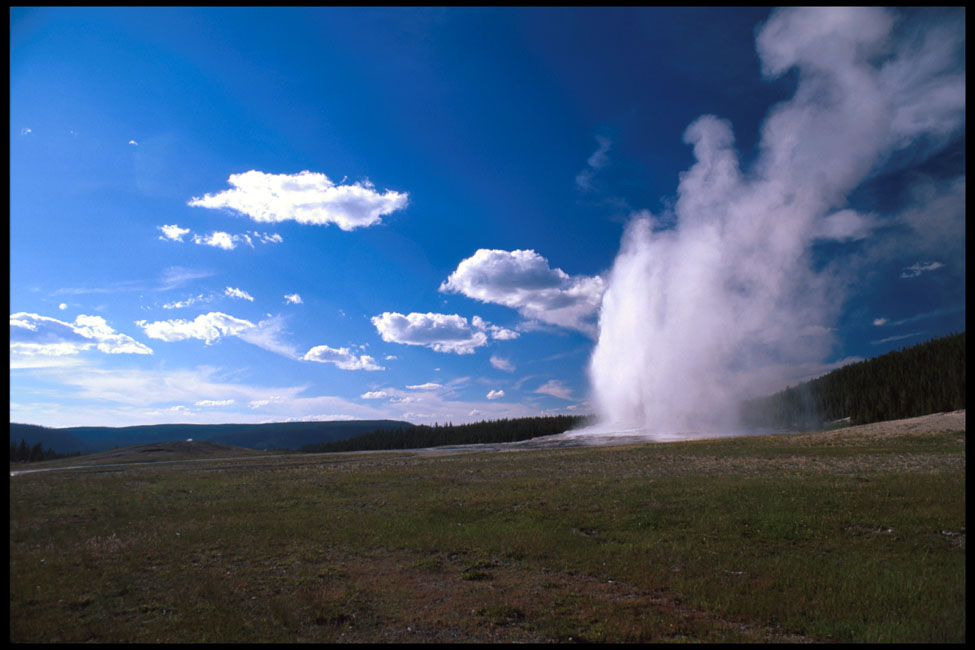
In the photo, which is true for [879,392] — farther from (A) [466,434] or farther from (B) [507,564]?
(B) [507,564]

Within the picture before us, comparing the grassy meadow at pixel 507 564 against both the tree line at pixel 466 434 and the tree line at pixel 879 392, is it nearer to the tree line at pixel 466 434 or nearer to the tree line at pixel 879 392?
the tree line at pixel 879 392

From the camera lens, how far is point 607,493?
78.6ft

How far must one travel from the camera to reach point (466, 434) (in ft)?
520

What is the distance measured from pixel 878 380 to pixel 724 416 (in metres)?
37.8

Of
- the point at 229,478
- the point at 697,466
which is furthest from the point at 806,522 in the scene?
the point at 229,478

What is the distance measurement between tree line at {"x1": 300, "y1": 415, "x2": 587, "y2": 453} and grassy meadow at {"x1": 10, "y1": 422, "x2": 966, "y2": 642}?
407 feet

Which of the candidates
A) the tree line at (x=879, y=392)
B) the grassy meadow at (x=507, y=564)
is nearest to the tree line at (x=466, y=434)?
the tree line at (x=879, y=392)

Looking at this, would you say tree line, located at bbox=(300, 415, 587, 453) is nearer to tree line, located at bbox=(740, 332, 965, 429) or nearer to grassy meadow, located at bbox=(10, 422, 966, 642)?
tree line, located at bbox=(740, 332, 965, 429)

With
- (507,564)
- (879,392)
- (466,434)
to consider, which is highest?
(507,564)

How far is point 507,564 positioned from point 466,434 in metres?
147

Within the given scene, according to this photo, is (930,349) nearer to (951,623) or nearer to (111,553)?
(951,623)

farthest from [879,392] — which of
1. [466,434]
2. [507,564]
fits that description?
[507,564]

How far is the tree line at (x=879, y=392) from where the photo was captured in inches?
3548

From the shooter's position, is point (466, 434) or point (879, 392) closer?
point (879, 392)
